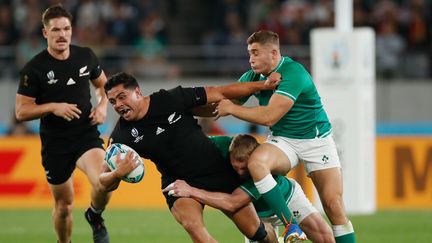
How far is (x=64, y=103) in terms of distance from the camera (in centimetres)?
1086

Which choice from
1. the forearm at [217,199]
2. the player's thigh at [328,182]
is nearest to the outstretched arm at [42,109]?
the forearm at [217,199]

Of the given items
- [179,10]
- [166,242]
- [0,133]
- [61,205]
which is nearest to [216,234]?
[166,242]

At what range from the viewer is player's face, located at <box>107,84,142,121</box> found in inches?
370

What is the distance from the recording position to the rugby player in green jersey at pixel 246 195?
31.6ft

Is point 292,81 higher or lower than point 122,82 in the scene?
lower

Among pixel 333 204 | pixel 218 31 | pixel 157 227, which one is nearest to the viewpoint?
pixel 333 204

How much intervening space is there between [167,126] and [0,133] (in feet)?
36.5

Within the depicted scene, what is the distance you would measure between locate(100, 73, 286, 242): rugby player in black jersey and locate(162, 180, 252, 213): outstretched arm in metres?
0.06

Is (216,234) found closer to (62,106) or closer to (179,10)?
(62,106)

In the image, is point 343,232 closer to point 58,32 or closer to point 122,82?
point 122,82

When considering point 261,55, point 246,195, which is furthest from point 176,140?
point 261,55

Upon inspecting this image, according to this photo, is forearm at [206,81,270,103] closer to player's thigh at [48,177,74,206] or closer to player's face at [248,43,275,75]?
player's face at [248,43,275,75]

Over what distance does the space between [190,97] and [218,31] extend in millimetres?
12371

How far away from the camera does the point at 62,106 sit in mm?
10766
